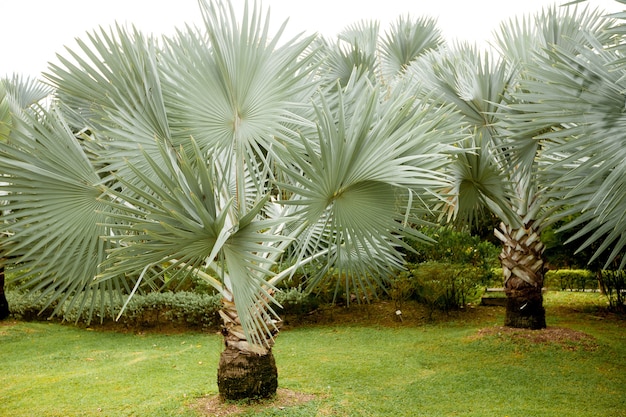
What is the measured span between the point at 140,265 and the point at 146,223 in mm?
420

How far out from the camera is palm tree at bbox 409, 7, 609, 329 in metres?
6.12

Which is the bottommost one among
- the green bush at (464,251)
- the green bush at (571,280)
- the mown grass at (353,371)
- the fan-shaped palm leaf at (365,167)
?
the mown grass at (353,371)

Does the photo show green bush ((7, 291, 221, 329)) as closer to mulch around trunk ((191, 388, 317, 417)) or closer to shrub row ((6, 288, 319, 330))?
shrub row ((6, 288, 319, 330))

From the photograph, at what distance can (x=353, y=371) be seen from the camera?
273 inches

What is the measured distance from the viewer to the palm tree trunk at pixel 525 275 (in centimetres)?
788

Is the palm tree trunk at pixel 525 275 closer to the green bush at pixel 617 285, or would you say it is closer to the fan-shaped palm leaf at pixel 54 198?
the green bush at pixel 617 285

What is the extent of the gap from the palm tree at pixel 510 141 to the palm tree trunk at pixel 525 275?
0.01 meters

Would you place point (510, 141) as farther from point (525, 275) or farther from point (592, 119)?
point (525, 275)

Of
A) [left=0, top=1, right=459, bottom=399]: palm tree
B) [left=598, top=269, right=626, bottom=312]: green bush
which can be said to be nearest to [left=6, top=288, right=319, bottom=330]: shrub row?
[left=0, top=1, right=459, bottom=399]: palm tree

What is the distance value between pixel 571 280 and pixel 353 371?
991 cm

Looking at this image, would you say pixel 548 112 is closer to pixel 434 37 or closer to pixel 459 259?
pixel 459 259

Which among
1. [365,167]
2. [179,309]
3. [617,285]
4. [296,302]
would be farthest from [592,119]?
[179,309]

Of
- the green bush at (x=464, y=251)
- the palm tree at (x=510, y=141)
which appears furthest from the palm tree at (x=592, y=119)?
the green bush at (x=464, y=251)

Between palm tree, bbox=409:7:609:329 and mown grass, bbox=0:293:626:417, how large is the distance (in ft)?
3.56
